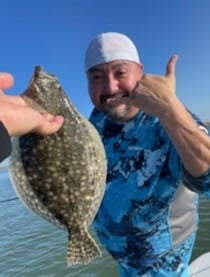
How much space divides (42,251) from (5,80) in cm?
1094

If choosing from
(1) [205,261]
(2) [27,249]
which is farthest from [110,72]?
(2) [27,249]

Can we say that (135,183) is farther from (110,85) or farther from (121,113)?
(110,85)

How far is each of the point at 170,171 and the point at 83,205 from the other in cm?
101

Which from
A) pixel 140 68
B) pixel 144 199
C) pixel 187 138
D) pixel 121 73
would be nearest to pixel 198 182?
pixel 187 138

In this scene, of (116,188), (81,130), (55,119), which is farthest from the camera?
(116,188)

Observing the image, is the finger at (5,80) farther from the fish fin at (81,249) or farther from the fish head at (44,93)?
the fish fin at (81,249)

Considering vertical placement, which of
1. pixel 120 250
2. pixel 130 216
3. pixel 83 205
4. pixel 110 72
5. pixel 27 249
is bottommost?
pixel 27 249

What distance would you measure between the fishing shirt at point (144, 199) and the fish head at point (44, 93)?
1082mm

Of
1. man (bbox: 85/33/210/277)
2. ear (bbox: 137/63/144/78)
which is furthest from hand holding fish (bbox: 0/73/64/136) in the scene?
ear (bbox: 137/63/144/78)

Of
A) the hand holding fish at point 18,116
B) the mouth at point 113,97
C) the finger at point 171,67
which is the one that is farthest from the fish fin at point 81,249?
the mouth at point 113,97

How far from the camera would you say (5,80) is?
1825 mm

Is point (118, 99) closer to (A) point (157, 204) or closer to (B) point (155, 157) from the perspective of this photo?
(B) point (155, 157)

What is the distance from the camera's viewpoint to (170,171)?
3.03 metres

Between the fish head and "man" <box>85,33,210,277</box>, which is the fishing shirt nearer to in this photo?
"man" <box>85,33,210,277</box>
